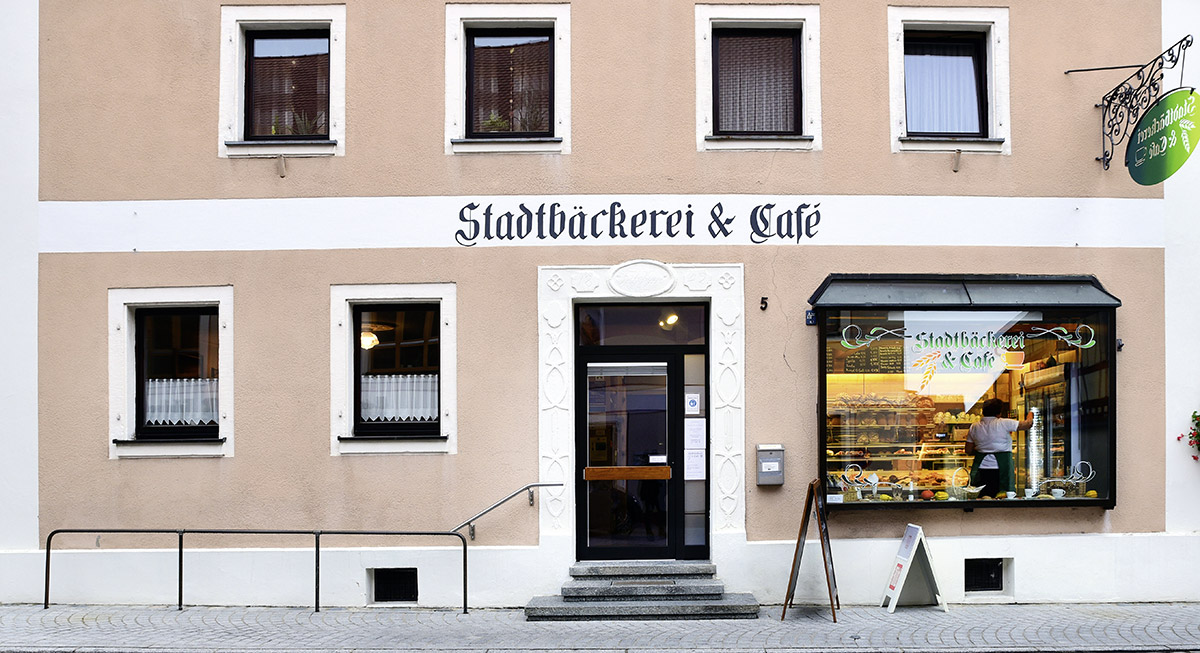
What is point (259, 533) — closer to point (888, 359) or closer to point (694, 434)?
point (694, 434)

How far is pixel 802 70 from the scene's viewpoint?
33.9ft

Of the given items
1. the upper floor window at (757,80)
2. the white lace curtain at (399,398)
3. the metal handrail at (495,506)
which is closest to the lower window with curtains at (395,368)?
the white lace curtain at (399,398)

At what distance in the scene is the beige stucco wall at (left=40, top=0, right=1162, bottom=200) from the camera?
10156 mm

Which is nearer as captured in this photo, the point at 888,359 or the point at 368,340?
the point at 888,359

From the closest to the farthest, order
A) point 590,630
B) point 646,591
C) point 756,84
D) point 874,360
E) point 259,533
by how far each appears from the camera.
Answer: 1. point 590,630
2. point 646,591
3. point 259,533
4. point 874,360
5. point 756,84

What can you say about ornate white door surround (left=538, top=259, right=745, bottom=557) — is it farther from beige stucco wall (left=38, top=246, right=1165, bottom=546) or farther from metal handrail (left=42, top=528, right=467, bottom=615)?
metal handrail (left=42, top=528, right=467, bottom=615)

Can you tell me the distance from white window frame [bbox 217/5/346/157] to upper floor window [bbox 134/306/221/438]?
1.67 m

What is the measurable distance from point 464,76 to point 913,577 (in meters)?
6.46

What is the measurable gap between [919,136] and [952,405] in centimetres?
267

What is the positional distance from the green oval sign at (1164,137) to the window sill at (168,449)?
8917 mm

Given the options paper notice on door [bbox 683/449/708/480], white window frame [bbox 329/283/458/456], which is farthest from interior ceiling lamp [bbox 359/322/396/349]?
paper notice on door [bbox 683/449/708/480]

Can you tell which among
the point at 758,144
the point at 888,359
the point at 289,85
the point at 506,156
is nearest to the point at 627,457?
the point at 888,359

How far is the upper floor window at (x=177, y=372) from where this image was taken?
33.8 ft

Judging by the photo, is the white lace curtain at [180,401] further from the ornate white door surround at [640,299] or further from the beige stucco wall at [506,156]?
the ornate white door surround at [640,299]
